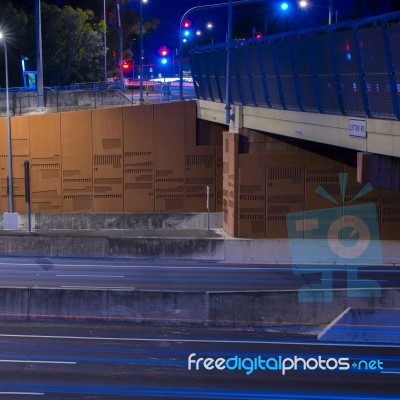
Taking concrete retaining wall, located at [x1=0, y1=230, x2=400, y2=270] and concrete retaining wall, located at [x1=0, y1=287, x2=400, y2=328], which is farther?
concrete retaining wall, located at [x1=0, y1=230, x2=400, y2=270]

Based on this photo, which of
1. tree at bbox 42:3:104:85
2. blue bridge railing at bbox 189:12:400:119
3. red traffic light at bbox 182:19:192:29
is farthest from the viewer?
tree at bbox 42:3:104:85

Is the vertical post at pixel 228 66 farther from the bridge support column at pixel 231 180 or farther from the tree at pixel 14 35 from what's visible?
the tree at pixel 14 35

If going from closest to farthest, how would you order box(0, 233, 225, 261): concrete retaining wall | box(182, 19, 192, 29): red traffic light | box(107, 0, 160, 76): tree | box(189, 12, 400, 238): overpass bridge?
box(189, 12, 400, 238): overpass bridge
box(0, 233, 225, 261): concrete retaining wall
box(182, 19, 192, 29): red traffic light
box(107, 0, 160, 76): tree

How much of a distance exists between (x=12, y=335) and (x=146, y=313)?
2763 millimetres

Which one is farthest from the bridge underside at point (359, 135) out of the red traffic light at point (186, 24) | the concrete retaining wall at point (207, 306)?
the red traffic light at point (186, 24)

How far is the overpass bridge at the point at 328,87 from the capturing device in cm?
1770

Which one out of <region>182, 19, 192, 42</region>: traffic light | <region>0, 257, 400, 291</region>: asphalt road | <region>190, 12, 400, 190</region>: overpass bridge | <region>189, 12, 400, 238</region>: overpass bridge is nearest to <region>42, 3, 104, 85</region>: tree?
<region>189, 12, 400, 238</region>: overpass bridge

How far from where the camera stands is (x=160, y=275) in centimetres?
2531

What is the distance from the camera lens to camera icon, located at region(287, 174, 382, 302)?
27.5m

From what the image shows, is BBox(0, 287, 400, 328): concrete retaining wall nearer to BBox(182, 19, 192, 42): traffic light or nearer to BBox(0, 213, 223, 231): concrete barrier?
BBox(0, 213, 223, 231): concrete barrier

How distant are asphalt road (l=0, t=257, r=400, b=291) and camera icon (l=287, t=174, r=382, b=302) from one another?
705mm

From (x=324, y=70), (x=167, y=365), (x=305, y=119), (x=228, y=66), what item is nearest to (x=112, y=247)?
(x=228, y=66)

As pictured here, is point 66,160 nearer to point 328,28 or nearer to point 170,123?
point 170,123

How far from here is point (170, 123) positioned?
1357 inches
